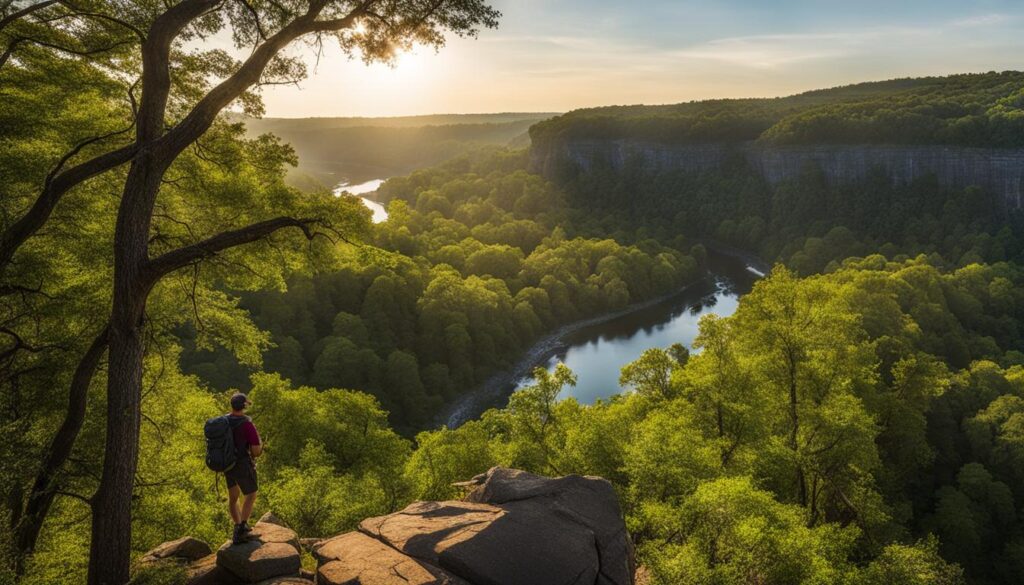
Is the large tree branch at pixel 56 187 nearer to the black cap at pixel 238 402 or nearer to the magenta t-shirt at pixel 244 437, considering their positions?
the black cap at pixel 238 402

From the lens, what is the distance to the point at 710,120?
513 feet

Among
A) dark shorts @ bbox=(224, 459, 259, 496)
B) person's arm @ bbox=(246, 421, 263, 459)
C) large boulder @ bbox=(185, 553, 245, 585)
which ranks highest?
person's arm @ bbox=(246, 421, 263, 459)

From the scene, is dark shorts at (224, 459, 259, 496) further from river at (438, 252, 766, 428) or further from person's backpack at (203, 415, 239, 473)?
river at (438, 252, 766, 428)

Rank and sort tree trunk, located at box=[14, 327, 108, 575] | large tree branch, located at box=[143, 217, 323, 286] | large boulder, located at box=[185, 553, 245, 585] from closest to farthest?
large tree branch, located at box=[143, 217, 323, 286], large boulder, located at box=[185, 553, 245, 585], tree trunk, located at box=[14, 327, 108, 575]

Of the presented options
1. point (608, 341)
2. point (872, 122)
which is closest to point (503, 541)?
point (608, 341)

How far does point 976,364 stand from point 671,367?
30.3 metres

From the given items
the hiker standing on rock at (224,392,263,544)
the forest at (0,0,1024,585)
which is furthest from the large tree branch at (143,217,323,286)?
the hiker standing on rock at (224,392,263,544)

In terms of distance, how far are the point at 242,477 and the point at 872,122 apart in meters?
138

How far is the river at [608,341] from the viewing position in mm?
59688

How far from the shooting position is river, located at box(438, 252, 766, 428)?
59.7 m

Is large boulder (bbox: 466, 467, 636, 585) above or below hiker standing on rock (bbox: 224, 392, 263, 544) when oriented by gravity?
below

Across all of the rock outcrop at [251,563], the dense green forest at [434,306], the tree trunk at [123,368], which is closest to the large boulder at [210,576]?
the rock outcrop at [251,563]

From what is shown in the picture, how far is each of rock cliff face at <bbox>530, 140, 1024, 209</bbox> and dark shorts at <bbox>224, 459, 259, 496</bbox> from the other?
121m

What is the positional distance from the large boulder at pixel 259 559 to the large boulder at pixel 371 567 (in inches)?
21.1
